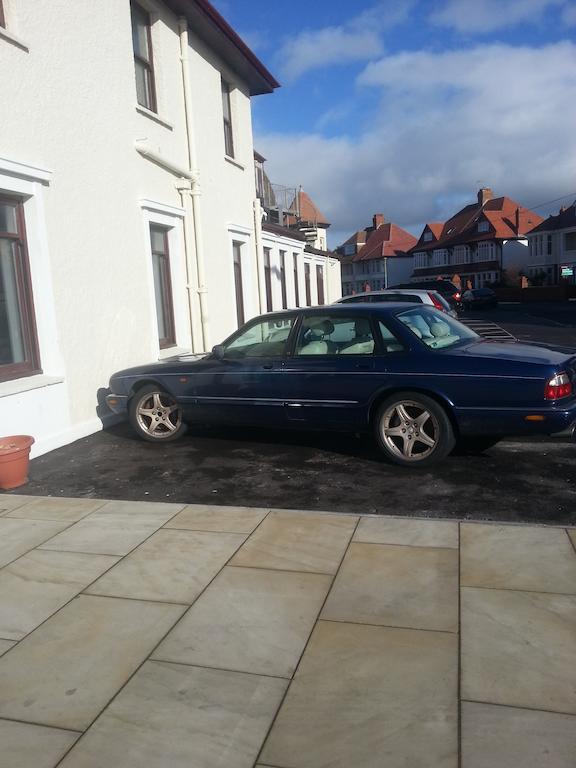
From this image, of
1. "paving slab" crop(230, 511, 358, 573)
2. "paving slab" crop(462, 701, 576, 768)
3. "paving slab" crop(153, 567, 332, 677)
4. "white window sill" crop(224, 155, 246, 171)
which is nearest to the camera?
"paving slab" crop(462, 701, 576, 768)

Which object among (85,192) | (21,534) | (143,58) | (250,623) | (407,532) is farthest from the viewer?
(143,58)

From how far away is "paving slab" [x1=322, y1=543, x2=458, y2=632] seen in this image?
3346mm

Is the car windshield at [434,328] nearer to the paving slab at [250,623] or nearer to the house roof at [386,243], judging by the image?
the paving slab at [250,623]

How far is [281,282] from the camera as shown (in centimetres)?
1817

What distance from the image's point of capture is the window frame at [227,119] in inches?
519

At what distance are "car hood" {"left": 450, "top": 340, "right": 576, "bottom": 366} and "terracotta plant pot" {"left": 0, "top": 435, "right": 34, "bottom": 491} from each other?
3.95 metres

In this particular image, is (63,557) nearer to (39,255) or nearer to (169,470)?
(169,470)

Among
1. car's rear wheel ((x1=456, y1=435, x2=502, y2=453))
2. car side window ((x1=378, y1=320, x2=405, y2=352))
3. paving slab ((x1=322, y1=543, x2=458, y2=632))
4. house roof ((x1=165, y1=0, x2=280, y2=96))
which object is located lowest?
paving slab ((x1=322, y1=543, x2=458, y2=632))

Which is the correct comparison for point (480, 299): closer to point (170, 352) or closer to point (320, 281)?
point (320, 281)

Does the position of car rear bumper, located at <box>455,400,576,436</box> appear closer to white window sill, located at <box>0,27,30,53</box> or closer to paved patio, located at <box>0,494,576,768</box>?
paved patio, located at <box>0,494,576,768</box>

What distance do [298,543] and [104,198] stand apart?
5.74 meters

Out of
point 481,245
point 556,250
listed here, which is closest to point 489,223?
point 481,245

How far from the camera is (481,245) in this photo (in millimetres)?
65188

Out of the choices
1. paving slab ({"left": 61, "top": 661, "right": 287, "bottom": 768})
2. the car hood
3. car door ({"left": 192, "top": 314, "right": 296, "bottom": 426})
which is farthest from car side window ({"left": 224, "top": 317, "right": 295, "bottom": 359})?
paving slab ({"left": 61, "top": 661, "right": 287, "bottom": 768})
